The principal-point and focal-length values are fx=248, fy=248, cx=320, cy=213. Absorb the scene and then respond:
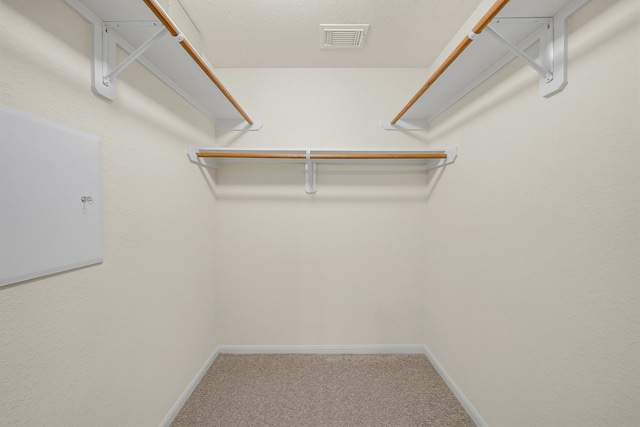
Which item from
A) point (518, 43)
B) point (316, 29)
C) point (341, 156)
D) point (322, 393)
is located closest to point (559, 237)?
point (518, 43)

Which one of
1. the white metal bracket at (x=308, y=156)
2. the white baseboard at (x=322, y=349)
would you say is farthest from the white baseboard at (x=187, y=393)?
the white metal bracket at (x=308, y=156)

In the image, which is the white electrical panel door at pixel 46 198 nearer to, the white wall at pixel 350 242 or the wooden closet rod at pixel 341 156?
the white wall at pixel 350 242

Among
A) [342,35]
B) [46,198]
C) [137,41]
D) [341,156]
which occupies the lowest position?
[46,198]

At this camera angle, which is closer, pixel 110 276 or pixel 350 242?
pixel 110 276

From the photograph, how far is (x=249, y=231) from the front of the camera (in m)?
2.12

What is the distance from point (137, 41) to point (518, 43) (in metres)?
1.71

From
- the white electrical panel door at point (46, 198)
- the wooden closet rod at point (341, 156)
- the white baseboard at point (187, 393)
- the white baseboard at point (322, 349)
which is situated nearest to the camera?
the white electrical panel door at point (46, 198)

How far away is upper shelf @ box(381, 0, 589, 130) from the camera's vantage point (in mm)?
902

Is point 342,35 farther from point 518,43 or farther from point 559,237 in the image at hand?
point 559,237

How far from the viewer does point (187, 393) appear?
5.30 feet

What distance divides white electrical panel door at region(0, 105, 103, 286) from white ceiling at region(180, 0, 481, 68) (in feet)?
3.84

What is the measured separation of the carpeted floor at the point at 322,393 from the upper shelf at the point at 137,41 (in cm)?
182

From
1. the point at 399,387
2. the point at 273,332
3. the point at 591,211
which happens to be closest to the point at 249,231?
the point at 273,332

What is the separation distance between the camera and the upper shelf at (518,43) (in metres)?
0.90
